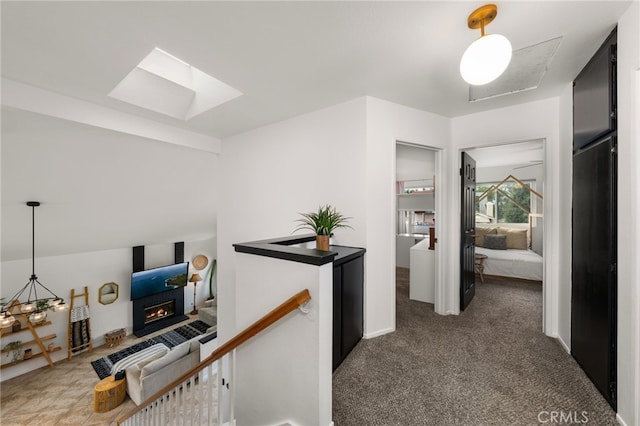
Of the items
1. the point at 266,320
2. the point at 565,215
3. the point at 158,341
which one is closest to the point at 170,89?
the point at 266,320

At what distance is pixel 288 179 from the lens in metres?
3.06

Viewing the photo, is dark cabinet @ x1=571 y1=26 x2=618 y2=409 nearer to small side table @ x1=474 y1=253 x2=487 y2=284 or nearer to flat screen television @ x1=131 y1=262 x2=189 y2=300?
small side table @ x1=474 y1=253 x2=487 y2=284

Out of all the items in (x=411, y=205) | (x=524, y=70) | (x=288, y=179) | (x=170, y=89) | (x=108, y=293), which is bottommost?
(x=108, y=293)

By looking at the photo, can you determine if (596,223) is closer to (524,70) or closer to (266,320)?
(524,70)

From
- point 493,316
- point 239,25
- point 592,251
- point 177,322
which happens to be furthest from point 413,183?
point 177,322

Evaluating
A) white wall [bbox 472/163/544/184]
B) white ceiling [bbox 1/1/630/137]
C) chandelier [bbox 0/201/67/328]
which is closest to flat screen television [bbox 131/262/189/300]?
chandelier [bbox 0/201/67/328]

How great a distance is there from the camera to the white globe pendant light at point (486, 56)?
119cm

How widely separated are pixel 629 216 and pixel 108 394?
6.70 meters

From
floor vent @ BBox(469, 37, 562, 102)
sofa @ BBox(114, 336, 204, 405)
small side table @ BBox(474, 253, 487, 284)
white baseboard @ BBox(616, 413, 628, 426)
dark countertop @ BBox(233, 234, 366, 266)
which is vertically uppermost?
floor vent @ BBox(469, 37, 562, 102)

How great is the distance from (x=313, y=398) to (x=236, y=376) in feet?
2.46

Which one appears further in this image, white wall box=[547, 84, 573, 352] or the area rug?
the area rug

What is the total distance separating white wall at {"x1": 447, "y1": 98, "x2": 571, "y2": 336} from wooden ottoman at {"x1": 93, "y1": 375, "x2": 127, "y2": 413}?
5.64 m

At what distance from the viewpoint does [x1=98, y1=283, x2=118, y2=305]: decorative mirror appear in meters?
6.12

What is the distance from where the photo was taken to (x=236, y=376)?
180 cm
